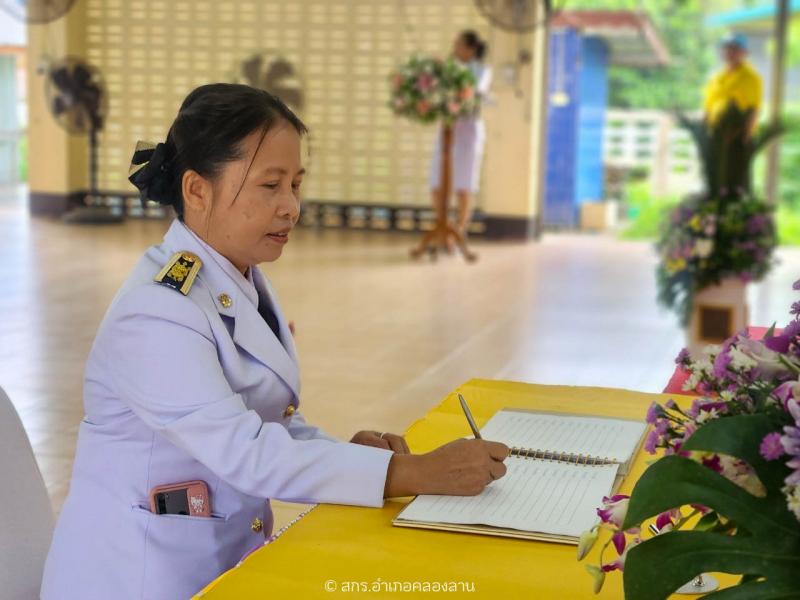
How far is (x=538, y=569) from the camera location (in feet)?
3.85

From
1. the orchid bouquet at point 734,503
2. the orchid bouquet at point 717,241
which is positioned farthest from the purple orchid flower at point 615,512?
the orchid bouquet at point 717,241

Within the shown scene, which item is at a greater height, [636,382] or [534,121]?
[534,121]

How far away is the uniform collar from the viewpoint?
1.54m

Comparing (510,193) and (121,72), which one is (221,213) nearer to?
(510,193)

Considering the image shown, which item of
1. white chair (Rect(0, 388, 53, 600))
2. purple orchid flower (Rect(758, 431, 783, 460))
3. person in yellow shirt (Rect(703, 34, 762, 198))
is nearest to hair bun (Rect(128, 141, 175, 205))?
white chair (Rect(0, 388, 53, 600))

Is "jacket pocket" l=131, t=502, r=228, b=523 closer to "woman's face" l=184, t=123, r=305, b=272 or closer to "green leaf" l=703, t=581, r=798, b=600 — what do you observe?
"woman's face" l=184, t=123, r=305, b=272

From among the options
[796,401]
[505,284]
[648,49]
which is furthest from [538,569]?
[648,49]

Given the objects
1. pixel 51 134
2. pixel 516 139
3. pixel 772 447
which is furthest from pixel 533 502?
pixel 51 134

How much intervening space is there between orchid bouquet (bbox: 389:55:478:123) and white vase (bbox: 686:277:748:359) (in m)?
3.92

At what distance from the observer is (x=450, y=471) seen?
4.51 ft

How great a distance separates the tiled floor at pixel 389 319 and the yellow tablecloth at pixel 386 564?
2.10 meters

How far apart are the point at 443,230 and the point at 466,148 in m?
0.69

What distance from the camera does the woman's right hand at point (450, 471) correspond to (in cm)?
137

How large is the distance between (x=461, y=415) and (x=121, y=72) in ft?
35.5
